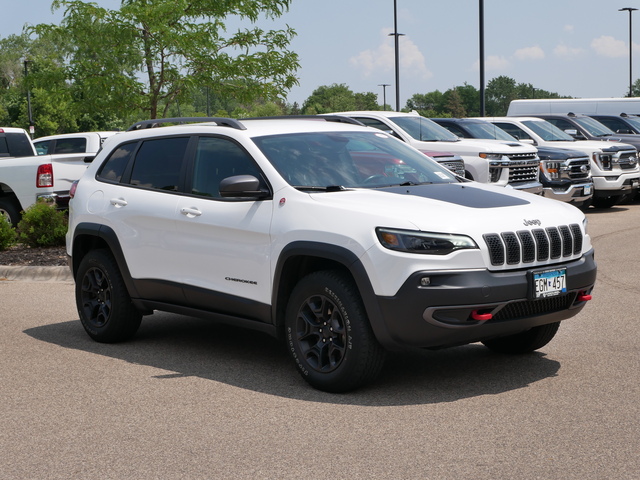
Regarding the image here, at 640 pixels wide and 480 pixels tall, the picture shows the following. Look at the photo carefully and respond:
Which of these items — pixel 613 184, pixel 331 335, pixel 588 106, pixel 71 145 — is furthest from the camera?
pixel 588 106

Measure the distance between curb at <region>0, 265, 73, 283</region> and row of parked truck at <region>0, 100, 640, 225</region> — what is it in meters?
2.48

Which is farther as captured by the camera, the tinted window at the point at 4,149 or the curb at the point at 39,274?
the tinted window at the point at 4,149

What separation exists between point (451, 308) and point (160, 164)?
2907mm

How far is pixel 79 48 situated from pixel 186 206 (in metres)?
13.6

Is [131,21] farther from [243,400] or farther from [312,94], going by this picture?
[312,94]

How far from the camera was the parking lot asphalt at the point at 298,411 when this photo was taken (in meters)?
4.77

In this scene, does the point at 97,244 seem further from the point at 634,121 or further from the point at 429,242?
the point at 634,121

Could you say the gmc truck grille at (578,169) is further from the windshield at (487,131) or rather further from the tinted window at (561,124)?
the tinted window at (561,124)

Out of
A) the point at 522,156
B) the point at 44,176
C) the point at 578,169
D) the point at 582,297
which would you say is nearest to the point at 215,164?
the point at 582,297

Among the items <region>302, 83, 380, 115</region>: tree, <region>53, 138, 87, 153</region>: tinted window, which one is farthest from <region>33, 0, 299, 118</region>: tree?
<region>302, 83, 380, 115</region>: tree

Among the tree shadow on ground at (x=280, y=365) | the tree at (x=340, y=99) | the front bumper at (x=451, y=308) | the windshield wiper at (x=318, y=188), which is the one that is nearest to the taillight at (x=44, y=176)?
the tree shadow on ground at (x=280, y=365)

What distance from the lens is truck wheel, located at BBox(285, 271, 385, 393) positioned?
592 centimetres

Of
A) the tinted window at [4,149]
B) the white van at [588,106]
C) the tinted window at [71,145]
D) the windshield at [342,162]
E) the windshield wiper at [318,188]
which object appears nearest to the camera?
the windshield wiper at [318,188]

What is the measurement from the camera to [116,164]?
814 centimetres
